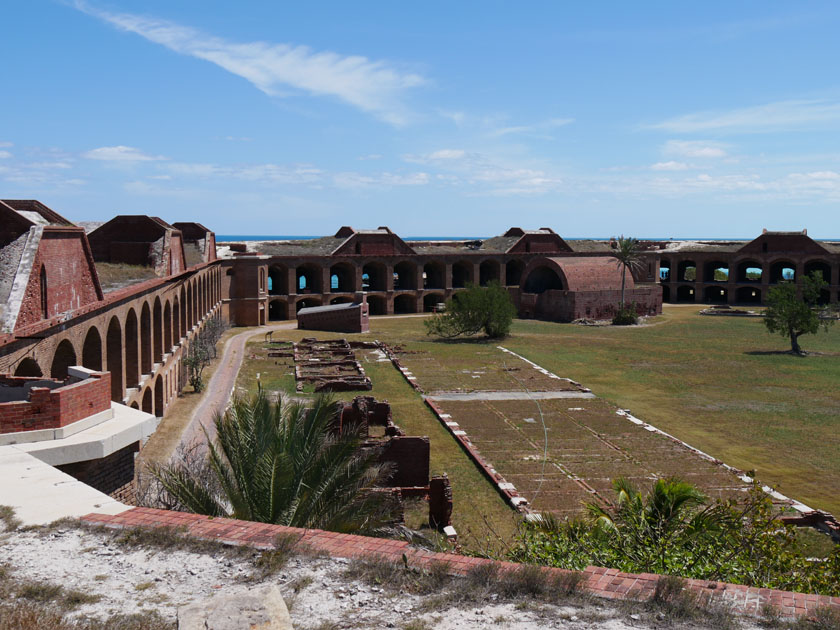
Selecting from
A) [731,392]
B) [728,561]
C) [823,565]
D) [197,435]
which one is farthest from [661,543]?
[731,392]

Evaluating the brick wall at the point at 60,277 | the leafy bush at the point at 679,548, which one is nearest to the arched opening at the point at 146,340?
the brick wall at the point at 60,277

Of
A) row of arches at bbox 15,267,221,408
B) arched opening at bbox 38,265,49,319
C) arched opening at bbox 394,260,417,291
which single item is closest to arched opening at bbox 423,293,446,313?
arched opening at bbox 394,260,417,291

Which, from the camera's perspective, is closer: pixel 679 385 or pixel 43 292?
pixel 43 292

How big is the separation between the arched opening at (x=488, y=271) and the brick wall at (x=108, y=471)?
1934 inches

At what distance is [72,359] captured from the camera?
581 inches

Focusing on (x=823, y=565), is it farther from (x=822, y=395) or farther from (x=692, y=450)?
(x=822, y=395)

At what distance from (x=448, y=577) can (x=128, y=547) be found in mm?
2746

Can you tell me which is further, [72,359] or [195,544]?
[72,359]

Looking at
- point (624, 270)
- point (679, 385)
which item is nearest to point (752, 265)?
→ point (624, 270)

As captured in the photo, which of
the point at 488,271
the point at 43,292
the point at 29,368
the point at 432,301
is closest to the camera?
the point at 29,368

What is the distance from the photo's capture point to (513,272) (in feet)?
201

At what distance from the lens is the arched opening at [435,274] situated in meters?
56.7

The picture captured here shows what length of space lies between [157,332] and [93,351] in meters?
8.07

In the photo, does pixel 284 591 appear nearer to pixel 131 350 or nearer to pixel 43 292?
pixel 43 292
